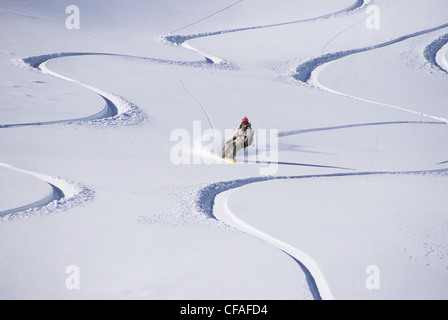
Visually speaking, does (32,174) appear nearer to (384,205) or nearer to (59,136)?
(59,136)

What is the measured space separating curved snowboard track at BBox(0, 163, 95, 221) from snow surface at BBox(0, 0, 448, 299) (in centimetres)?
2

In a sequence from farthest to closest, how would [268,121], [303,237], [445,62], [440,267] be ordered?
[445,62], [268,121], [303,237], [440,267]

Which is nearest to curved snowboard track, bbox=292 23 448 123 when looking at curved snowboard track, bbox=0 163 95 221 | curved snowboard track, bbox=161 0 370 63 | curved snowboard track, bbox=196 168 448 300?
curved snowboard track, bbox=161 0 370 63

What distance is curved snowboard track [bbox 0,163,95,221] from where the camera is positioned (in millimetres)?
4020

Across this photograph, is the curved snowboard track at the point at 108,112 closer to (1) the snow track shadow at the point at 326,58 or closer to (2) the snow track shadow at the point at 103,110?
(2) the snow track shadow at the point at 103,110

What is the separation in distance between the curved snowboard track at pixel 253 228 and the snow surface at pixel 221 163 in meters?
0.02

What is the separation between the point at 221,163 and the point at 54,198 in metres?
1.76

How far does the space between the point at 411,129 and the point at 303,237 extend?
3.71m

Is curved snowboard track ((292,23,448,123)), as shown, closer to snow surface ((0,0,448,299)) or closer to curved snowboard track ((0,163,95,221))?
snow surface ((0,0,448,299))

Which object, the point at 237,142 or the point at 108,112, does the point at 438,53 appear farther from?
the point at 108,112

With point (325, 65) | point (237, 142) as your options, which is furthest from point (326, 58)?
point (237, 142)
